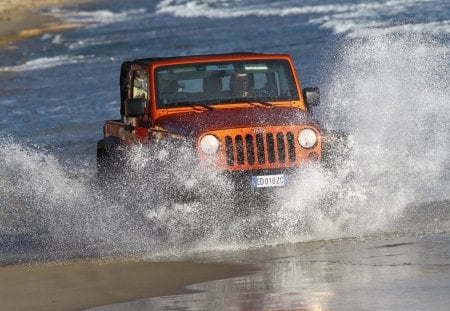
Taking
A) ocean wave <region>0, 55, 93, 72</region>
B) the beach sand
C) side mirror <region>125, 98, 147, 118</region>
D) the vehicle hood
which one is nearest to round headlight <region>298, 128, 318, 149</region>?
the vehicle hood

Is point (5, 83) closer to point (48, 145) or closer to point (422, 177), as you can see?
point (48, 145)

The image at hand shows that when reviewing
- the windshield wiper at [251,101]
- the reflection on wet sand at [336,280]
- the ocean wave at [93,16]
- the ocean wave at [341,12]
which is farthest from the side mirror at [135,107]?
the ocean wave at [93,16]

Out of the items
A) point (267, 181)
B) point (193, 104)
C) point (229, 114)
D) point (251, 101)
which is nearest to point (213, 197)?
point (267, 181)

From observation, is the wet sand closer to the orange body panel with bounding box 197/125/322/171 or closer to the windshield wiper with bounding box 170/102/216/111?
the orange body panel with bounding box 197/125/322/171

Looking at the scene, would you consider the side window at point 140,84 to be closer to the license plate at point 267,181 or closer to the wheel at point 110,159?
the wheel at point 110,159

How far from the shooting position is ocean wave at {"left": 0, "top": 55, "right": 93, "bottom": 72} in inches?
1537

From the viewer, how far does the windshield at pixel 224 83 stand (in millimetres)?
12797

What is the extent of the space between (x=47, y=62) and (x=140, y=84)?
27356 millimetres

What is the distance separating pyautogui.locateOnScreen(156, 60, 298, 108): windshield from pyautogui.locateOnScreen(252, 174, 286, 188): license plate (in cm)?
134

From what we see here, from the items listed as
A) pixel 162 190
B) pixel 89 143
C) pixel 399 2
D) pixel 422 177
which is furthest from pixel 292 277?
pixel 399 2

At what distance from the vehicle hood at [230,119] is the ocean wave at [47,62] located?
26.7 m

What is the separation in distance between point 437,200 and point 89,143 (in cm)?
921

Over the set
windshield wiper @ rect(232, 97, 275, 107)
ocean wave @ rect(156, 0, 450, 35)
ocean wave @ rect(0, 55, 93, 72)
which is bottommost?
ocean wave @ rect(156, 0, 450, 35)

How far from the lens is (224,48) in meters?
37.4
